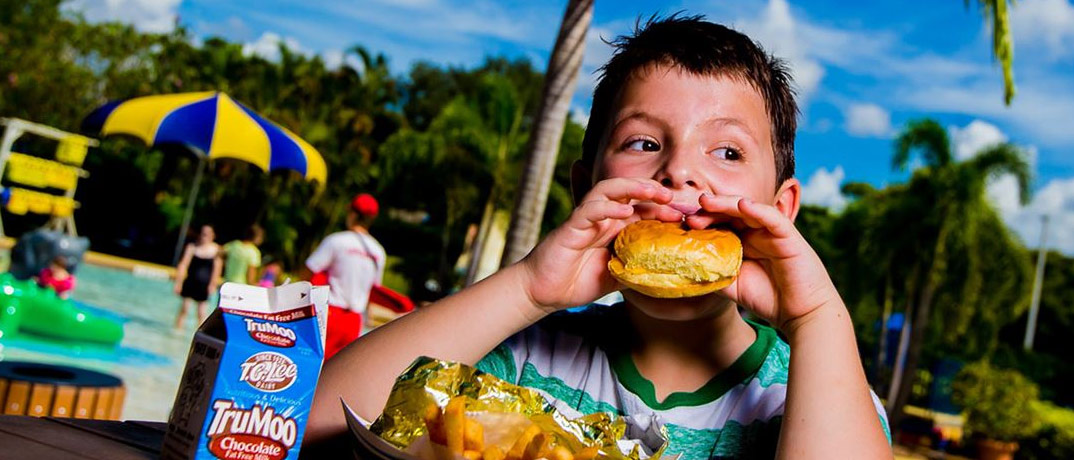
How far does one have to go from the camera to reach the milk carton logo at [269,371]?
1133 mm

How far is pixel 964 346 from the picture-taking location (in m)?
27.1

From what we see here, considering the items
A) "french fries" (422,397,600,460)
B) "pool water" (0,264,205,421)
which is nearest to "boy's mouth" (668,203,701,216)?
"french fries" (422,397,600,460)

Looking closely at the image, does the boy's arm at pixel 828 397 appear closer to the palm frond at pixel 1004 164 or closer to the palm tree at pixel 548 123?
the palm tree at pixel 548 123

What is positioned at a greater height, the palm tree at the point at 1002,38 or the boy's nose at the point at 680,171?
the palm tree at the point at 1002,38

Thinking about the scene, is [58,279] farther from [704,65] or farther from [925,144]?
[925,144]

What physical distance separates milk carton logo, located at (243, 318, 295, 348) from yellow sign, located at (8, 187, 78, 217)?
18382 millimetres

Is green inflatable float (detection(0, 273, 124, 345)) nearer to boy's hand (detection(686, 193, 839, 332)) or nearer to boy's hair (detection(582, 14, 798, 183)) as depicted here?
boy's hair (detection(582, 14, 798, 183))

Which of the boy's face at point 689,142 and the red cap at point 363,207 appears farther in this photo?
the red cap at point 363,207

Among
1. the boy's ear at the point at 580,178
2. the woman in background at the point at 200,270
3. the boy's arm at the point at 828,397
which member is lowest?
the woman in background at the point at 200,270

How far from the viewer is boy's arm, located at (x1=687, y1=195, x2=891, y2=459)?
4.34 ft

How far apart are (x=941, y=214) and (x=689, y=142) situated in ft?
55.5

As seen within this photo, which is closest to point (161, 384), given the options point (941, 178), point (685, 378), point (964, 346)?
point (685, 378)

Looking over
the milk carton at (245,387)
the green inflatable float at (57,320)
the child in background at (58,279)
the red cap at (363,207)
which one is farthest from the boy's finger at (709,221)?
the child in background at (58,279)

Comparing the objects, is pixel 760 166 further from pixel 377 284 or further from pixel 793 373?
pixel 377 284
